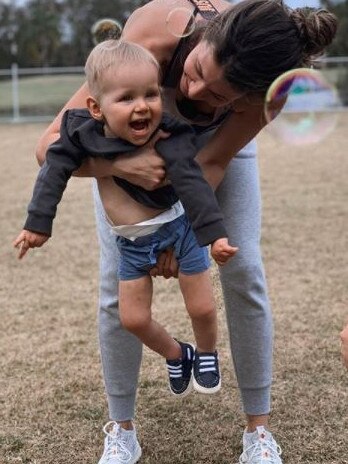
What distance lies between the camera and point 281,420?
290cm

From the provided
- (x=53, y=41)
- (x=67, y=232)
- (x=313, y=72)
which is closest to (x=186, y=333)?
(x=313, y=72)

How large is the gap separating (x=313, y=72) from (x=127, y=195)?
662 mm

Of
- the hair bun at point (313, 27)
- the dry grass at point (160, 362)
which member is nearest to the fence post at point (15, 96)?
the dry grass at point (160, 362)

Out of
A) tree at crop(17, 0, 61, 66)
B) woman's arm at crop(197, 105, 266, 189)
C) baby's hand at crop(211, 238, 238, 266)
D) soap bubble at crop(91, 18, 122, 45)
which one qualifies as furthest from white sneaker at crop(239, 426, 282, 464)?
tree at crop(17, 0, 61, 66)

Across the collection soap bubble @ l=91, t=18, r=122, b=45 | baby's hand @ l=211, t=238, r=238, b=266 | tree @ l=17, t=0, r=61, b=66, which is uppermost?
soap bubble @ l=91, t=18, r=122, b=45

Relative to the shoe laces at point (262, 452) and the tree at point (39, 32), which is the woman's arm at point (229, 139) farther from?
the tree at point (39, 32)

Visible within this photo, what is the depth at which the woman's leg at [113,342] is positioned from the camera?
2514 mm

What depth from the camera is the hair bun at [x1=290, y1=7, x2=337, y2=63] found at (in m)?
2.04

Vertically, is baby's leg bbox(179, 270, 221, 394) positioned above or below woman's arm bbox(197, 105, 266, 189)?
below

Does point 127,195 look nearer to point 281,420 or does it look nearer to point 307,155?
point 281,420

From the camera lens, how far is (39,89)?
68.4 ft

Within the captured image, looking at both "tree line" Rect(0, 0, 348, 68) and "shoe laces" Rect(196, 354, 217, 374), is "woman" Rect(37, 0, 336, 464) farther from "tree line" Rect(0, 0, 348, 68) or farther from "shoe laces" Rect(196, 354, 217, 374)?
"tree line" Rect(0, 0, 348, 68)

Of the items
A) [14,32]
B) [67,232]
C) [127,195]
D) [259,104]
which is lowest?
[14,32]

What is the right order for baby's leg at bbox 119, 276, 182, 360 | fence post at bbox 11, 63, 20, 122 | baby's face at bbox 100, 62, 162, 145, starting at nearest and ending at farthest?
baby's face at bbox 100, 62, 162, 145, baby's leg at bbox 119, 276, 182, 360, fence post at bbox 11, 63, 20, 122
